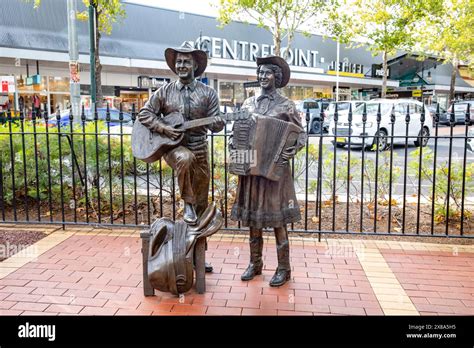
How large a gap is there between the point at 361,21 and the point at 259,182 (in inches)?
707

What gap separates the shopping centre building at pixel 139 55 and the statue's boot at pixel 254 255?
8.56 metres

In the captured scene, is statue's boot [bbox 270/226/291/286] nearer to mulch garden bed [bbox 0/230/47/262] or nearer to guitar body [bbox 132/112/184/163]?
guitar body [bbox 132/112/184/163]

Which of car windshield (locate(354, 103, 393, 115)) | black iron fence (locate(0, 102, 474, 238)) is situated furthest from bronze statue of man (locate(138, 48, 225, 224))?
car windshield (locate(354, 103, 393, 115))

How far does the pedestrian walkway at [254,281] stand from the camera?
3713mm

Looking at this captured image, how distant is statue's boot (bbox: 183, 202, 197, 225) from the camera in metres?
3.96

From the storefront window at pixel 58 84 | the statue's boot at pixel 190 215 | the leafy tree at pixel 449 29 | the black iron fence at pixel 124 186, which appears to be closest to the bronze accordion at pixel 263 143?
the statue's boot at pixel 190 215

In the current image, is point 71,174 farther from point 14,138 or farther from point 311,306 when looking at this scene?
point 311,306

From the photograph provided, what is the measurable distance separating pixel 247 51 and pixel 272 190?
70.6ft

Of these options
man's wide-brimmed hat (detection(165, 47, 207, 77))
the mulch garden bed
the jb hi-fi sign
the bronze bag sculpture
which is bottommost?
the mulch garden bed

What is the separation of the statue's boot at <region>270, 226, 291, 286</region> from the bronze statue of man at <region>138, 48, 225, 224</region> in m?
0.81

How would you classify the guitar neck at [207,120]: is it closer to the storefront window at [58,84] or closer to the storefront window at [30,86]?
the storefront window at [30,86]

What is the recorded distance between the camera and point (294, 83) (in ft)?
93.9

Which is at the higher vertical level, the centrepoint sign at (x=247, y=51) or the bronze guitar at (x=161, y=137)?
the centrepoint sign at (x=247, y=51)

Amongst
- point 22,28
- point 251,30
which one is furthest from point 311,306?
point 251,30
